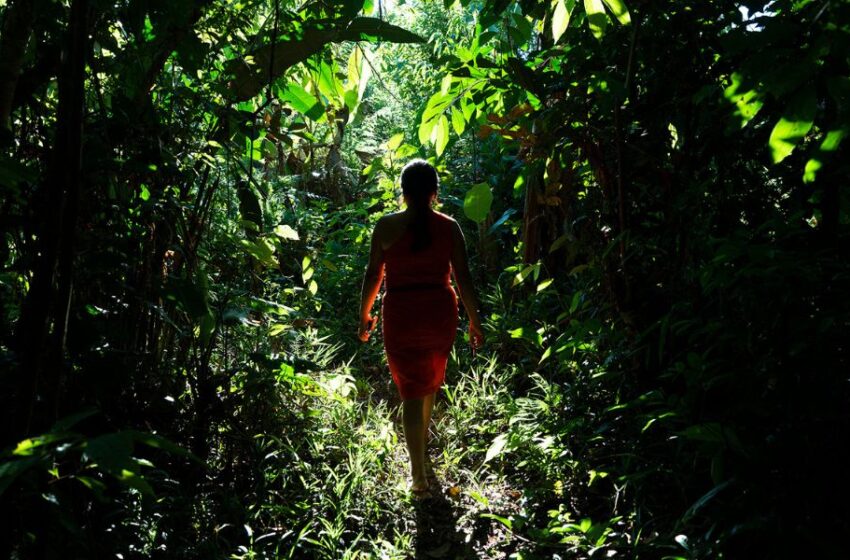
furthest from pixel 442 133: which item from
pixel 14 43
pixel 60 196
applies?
pixel 60 196

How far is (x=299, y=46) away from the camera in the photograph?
3092 millimetres

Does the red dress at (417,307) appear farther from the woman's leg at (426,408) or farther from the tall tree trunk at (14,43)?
the tall tree trunk at (14,43)

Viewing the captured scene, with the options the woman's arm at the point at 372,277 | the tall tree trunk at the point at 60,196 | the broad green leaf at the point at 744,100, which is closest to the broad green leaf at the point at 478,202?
the woman's arm at the point at 372,277

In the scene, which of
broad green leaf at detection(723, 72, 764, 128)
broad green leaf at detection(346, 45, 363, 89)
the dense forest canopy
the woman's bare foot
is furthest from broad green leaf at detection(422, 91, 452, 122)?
the woman's bare foot

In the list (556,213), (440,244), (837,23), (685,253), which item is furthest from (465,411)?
(837,23)

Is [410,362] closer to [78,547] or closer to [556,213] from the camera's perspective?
[556,213]

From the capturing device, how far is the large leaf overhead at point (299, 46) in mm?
2879

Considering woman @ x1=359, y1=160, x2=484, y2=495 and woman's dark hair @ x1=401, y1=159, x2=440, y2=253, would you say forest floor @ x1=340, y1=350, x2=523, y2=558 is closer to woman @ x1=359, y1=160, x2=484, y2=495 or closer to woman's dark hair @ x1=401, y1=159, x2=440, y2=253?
woman @ x1=359, y1=160, x2=484, y2=495

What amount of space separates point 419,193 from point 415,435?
142cm

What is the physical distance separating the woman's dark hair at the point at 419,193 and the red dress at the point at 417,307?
43mm

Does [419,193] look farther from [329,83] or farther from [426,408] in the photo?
[426,408]

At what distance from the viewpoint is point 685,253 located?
2938 millimetres

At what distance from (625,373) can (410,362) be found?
126cm

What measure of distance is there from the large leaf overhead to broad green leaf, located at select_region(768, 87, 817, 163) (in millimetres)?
1659
